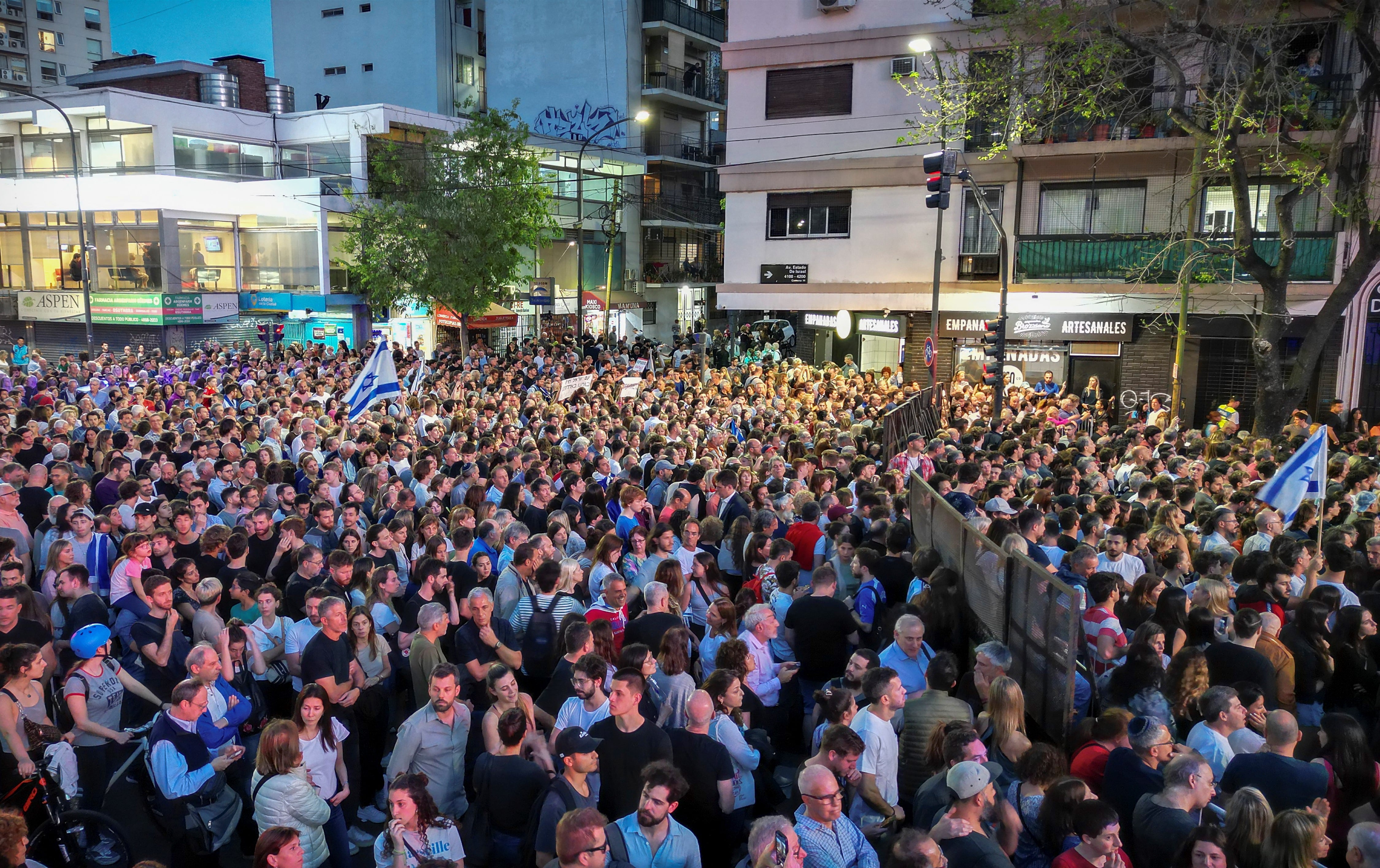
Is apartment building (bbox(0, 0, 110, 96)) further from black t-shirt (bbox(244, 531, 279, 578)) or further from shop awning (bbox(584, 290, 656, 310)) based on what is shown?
black t-shirt (bbox(244, 531, 279, 578))

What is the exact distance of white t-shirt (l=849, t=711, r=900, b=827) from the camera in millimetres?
5254

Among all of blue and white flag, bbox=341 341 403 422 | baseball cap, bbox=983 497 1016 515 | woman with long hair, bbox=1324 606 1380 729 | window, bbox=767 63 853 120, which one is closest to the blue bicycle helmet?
baseball cap, bbox=983 497 1016 515

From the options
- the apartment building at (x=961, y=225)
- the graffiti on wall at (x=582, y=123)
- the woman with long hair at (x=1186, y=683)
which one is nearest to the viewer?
the woman with long hair at (x=1186, y=683)

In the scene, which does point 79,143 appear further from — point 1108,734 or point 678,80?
point 1108,734

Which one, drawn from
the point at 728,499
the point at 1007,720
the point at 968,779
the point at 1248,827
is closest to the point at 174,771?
the point at 968,779

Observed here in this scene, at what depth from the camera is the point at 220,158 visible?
37969mm

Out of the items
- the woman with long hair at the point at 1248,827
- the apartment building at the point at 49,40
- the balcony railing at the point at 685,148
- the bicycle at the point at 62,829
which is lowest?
the bicycle at the point at 62,829

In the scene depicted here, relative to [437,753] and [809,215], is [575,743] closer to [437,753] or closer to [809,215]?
[437,753]

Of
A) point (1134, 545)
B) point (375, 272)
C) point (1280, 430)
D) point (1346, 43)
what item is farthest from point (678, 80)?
point (1134, 545)

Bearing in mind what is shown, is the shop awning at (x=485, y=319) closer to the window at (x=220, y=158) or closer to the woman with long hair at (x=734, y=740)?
the window at (x=220, y=158)

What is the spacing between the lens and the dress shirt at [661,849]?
4449 mm

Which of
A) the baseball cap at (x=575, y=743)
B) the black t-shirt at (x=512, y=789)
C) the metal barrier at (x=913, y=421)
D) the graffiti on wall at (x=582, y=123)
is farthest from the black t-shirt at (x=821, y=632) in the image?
the graffiti on wall at (x=582, y=123)

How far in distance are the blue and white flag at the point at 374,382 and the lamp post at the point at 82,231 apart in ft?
66.8

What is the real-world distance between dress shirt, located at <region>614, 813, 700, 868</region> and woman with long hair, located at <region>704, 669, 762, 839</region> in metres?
0.83
